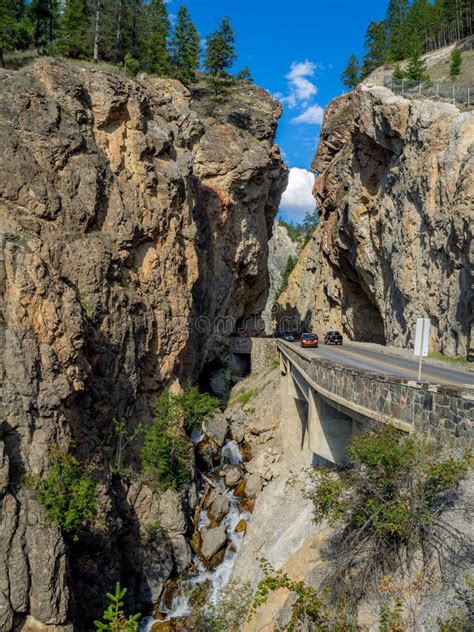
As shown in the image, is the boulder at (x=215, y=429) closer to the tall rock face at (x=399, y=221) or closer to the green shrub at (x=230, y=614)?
the green shrub at (x=230, y=614)

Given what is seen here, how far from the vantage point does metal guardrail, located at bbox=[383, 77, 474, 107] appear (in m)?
31.6

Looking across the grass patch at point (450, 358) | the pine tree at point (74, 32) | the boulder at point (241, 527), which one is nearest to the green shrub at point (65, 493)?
the boulder at point (241, 527)

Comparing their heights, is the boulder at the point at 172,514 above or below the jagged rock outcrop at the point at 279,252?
below

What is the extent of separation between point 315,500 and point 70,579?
41.4 ft

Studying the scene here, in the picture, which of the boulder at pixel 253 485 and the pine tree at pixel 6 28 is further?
the pine tree at pixel 6 28

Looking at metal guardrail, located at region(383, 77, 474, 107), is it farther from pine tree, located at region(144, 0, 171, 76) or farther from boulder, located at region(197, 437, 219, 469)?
boulder, located at region(197, 437, 219, 469)

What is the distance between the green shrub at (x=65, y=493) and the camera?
17031 millimetres

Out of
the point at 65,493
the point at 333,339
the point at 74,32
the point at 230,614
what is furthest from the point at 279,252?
the point at 230,614

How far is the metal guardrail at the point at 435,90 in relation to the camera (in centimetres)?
3158

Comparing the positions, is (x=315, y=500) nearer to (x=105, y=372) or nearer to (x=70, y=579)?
(x=70, y=579)

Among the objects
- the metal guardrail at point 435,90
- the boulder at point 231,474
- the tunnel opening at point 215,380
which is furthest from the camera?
the tunnel opening at point 215,380

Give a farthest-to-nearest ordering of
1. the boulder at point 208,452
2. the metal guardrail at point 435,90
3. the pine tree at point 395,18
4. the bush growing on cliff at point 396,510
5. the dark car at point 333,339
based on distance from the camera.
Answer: the pine tree at point 395,18 < the dark car at point 333,339 < the boulder at point 208,452 < the metal guardrail at point 435,90 < the bush growing on cliff at point 396,510

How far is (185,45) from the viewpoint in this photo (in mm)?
56938

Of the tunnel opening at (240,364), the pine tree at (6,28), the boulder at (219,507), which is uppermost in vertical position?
the pine tree at (6,28)
